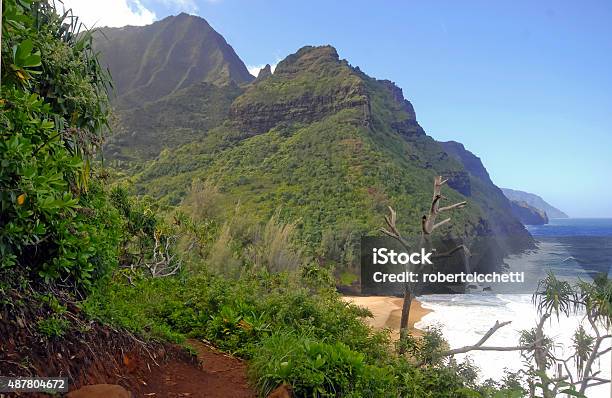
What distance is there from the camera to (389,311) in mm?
4238

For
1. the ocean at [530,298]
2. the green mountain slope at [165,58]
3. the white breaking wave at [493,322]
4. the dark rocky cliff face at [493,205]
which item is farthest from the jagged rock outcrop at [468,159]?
the green mountain slope at [165,58]

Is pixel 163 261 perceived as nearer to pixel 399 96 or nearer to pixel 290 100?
pixel 399 96

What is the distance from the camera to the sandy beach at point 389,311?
4.09 m

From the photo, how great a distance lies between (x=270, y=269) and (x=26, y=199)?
3.80 metres

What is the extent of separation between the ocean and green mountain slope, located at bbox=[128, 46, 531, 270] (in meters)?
0.30

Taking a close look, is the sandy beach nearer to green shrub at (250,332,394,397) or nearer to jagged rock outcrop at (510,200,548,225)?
jagged rock outcrop at (510,200,548,225)

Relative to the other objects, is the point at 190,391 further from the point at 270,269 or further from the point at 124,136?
the point at 124,136

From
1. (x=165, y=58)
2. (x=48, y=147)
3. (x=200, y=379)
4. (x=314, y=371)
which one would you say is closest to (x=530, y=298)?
(x=314, y=371)

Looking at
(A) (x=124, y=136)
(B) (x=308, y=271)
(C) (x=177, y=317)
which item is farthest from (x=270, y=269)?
(A) (x=124, y=136)

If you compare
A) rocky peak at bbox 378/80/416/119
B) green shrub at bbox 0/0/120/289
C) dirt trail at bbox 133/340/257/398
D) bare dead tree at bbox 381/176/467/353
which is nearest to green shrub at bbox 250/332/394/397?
dirt trail at bbox 133/340/257/398

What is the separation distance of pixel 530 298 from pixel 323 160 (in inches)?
105

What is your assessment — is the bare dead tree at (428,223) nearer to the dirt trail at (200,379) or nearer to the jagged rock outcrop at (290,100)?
the jagged rock outcrop at (290,100)

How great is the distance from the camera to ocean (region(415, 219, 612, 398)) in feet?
12.4

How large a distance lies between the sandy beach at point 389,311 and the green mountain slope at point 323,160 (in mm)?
655
